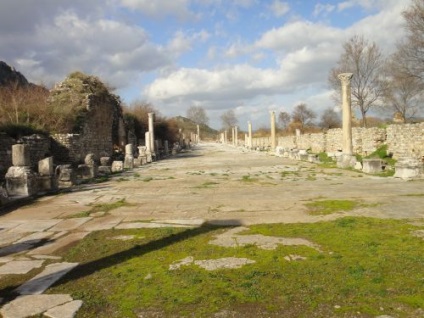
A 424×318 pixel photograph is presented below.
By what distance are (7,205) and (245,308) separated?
7667 millimetres

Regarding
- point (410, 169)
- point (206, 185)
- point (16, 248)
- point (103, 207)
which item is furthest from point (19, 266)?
point (410, 169)

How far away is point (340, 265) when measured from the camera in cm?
422

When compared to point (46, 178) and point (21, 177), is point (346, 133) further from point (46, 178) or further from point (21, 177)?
point (21, 177)

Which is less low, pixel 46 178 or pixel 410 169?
pixel 46 178

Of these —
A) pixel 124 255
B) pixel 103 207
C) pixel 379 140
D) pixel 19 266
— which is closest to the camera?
pixel 19 266

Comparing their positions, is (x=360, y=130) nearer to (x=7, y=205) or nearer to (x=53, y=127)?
(x=53, y=127)

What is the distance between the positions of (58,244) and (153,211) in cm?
264

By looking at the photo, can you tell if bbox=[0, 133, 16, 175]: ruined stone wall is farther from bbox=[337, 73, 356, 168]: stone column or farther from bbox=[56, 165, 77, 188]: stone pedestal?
bbox=[337, 73, 356, 168]: stone column

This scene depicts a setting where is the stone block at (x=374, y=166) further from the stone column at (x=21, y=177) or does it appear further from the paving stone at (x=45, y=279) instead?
the paving stone at (x=45, y=279)

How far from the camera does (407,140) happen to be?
19.4 metres

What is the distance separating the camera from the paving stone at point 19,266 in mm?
4480

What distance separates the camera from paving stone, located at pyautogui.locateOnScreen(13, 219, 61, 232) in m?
6.71

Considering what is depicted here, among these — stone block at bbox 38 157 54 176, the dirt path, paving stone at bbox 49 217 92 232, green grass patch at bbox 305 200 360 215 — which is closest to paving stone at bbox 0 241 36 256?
paving stone at bbox 49 217 92 232

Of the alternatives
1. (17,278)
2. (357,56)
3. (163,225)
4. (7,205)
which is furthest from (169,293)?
(357,56)
